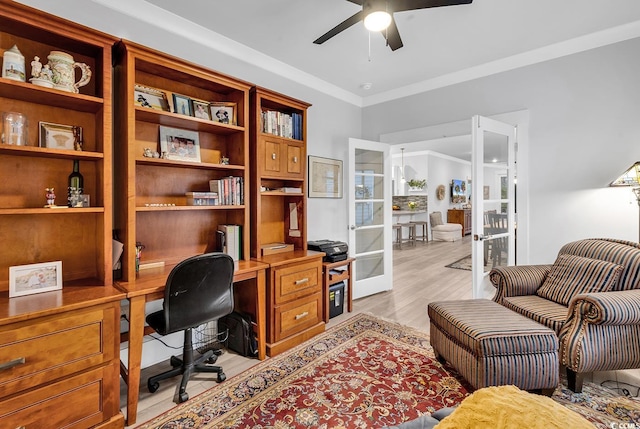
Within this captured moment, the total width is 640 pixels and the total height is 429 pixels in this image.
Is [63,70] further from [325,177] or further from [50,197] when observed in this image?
[325,177]

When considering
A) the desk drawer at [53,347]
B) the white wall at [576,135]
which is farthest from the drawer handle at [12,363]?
the white wall at [576,135]

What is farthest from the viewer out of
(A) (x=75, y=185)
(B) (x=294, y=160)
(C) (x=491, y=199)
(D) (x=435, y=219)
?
(D) (x=435, y=219)

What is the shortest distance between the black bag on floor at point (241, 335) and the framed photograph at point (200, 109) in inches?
66.0

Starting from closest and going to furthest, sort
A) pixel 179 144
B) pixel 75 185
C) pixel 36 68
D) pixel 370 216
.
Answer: pixel 36 68
pixel 75 185
pixel 179 144
pixel 370 216

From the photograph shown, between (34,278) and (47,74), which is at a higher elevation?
(47,74)

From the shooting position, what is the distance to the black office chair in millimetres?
1905

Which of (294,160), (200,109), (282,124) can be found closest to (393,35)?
(282,124)

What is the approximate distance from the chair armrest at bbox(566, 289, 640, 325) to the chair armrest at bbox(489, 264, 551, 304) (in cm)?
66

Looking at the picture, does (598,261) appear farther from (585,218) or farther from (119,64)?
(119,64)

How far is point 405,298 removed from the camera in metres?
4.04

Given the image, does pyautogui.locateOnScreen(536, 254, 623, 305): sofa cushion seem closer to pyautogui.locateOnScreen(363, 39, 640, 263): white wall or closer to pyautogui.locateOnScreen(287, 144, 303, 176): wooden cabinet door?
pyautogui.locateOnScreen(363, 39, 640, 263): white wall

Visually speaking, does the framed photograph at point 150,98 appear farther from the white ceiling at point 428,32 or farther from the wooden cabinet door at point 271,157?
the wooden cabinet door at point 271,157

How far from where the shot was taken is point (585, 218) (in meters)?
2.94

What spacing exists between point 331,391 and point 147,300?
51.8 inches
